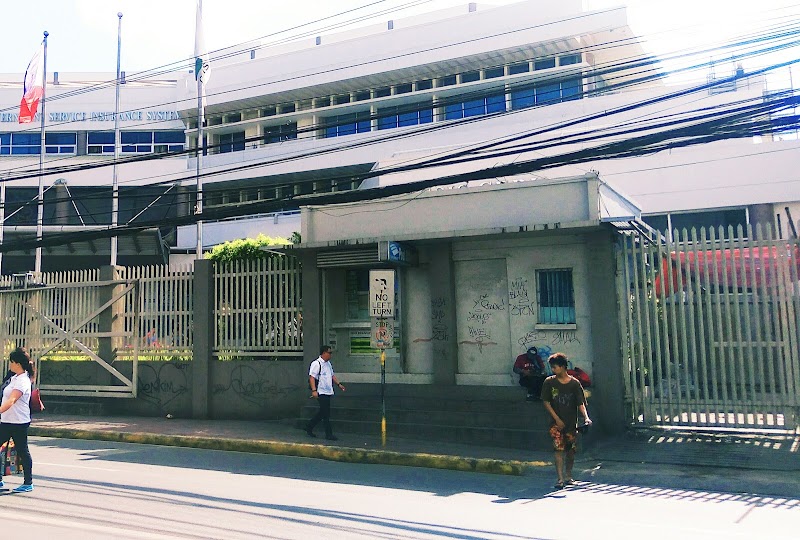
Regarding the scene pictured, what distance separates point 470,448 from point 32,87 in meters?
18.8

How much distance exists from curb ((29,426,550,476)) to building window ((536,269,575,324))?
11.1 ft

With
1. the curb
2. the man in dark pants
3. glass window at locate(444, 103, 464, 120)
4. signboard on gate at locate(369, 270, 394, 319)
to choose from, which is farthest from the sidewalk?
glass window at locate(444, 103, 464, 120)

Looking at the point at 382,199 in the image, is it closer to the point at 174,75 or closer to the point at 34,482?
the point at 34,482

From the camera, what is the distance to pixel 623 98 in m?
28.9

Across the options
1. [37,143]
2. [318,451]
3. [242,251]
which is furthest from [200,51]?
[37,143]

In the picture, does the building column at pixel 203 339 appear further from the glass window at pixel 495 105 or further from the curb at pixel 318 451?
the glass window at pixel 495 105

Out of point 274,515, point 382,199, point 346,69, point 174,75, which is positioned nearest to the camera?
point 274,515

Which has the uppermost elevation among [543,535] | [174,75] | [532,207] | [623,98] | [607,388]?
[174,75]

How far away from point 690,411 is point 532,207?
4.20 metres

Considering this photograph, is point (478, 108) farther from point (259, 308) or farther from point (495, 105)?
point (259, 308)

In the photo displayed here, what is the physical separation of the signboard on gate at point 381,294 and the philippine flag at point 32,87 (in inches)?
638

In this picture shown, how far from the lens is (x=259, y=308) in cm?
1439

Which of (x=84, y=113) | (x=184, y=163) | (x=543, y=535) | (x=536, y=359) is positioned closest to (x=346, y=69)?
(x=184, y=163)

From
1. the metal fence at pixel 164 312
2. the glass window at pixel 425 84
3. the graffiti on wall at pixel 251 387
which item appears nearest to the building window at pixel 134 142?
the glass window at pixel 425 84
